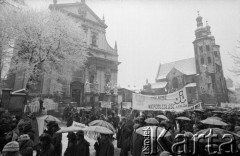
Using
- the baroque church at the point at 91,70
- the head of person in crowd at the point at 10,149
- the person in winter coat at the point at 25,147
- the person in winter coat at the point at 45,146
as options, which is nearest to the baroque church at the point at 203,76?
the baroque church at the point at 91,70

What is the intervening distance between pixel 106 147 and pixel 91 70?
26.1 meters

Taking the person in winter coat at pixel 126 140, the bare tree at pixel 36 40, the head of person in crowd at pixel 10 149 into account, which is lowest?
the person in winter coat at pixel 126 140

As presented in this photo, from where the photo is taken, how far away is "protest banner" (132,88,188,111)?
984cm

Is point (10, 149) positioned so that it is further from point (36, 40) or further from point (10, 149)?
point (36, 40)

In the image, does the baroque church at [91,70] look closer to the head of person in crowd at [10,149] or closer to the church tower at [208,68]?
the head of person in crowd at [10,149]

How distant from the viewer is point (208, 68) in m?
43.8

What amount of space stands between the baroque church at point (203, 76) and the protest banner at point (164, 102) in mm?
31217

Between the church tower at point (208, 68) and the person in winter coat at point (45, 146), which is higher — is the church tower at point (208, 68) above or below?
above

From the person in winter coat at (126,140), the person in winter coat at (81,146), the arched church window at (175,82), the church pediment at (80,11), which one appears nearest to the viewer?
the person in winter coat at (81,146)

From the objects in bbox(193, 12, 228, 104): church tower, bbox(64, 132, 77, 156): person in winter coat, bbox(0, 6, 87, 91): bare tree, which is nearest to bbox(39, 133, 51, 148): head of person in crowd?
bbox(64, 132, 77, 156): person in winter coat

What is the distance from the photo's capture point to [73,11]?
30.5 meters

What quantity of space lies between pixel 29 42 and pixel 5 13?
3.68 m

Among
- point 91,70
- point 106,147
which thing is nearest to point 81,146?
point 106,147

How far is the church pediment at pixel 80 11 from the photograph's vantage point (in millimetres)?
29163
